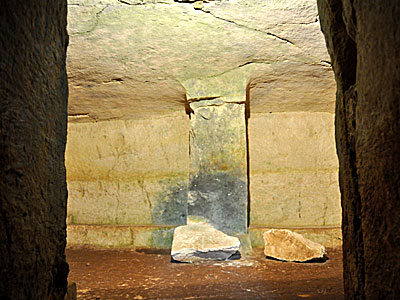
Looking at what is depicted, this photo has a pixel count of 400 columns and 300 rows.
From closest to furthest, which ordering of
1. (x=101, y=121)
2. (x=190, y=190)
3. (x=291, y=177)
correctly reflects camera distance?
(x=190, y=190) < (x=291, y=177) < (x=101, y=121)

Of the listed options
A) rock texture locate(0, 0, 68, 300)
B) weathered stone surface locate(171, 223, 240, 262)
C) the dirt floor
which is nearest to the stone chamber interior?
rock texture locate(0, 0, 68, 300)

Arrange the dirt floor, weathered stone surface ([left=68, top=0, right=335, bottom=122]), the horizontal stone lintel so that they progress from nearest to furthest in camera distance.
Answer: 1. the dirt floor
2. weathered stone surface ([left=68, top=0, right=335, bottom=122])
3. the horizontal stone lintel

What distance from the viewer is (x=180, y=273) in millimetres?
2906

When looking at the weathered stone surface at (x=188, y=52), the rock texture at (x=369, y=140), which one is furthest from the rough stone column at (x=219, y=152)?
the rock texture at (x=369, y=140)

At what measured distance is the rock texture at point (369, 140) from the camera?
84 centimetres

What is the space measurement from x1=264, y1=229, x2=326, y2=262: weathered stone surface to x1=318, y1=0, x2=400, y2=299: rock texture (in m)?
2.07

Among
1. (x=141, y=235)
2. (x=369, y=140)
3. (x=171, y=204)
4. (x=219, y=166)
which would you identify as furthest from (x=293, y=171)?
(x=369, y=140)

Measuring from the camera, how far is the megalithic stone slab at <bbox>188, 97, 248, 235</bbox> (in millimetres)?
3738

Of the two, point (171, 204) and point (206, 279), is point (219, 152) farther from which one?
point (206, 279)

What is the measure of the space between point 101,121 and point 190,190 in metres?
1.96

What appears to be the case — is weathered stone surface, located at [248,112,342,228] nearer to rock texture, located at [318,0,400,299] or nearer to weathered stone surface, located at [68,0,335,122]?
weathered stone surface, located at [68,0,335,122]

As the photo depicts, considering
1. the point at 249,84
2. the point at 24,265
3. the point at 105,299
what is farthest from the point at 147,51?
the point at 24,265

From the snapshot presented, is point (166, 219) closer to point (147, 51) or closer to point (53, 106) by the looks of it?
point (147, 51)

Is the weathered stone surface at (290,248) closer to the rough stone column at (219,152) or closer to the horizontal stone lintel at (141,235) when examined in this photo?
the rough stone column at (219,152)
